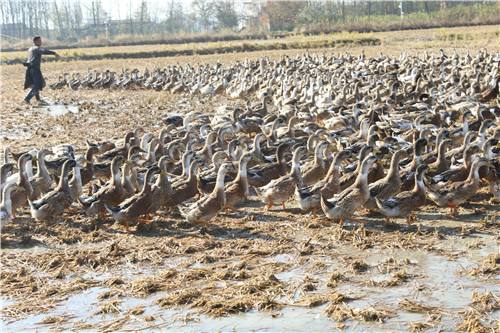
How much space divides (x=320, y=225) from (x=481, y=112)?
25.7 ft

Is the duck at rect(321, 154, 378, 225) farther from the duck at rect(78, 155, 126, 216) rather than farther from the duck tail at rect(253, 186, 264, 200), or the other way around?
the duck at rect(78, 155, 126, 216)

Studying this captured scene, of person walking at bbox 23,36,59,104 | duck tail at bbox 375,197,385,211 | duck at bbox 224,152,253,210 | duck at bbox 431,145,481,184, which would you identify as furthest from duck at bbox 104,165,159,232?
person walking at bbox 23,36,59,104

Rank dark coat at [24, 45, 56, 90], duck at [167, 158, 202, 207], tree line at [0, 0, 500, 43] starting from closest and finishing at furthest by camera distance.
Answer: duck at [167, 158, 202, 207] < dark coat at [24, 45, 56, 90] < tree line at [0, 0, 500, 43]

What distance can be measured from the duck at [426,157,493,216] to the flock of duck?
0.02 metres

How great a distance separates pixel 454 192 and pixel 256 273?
364 cm

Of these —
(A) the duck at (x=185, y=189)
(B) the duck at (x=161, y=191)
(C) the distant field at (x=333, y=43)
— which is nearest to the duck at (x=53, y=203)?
(B) the duck at (x=161, y=191)

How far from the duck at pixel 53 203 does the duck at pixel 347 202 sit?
13.8 ft

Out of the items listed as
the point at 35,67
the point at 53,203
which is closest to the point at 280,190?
the point at 53,203

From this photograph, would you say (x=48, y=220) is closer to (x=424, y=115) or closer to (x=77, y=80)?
(x=424, y=115)

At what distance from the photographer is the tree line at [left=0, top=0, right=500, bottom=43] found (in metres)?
63.9

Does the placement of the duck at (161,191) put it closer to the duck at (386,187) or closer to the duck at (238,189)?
the duck at (238,189)

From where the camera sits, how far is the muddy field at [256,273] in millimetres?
6961

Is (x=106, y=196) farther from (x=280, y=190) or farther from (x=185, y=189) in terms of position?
(x=280, y=190)

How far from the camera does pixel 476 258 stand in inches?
326
